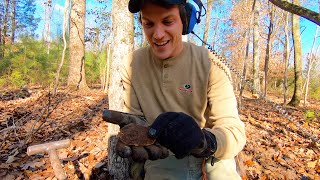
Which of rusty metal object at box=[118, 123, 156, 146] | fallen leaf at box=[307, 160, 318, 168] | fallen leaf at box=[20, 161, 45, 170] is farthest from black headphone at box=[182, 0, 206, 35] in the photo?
fallen leaf at box=[307, 160, 318, 168]

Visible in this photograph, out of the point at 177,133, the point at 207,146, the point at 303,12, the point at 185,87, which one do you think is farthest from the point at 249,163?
the point at 177,133

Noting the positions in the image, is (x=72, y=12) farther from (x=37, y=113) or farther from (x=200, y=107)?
(x=200, y=107)

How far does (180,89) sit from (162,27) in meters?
0.47

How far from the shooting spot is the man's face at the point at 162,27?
161 centimetres

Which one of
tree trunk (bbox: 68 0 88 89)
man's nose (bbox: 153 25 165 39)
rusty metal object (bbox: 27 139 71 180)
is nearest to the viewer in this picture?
man's nose (bbox: 153 25 165 39)

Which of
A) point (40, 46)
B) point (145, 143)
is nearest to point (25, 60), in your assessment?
point (40, 46)

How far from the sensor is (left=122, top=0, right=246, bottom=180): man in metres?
1.61

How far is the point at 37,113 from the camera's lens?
476 centimetres

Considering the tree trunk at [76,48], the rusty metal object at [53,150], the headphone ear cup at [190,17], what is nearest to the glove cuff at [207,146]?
the headphone ear cup at [190,17]

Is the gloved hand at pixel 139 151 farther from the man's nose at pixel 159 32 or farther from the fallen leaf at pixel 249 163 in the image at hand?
the fallen leaf at pixel 249 163

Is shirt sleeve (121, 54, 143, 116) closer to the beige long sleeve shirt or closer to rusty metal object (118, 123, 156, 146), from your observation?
the beige long sleeve shirt

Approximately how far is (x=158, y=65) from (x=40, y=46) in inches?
441

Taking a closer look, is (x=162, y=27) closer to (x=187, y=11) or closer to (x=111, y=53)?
(x=187, y=11)

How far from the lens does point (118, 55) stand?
276 centimetres
